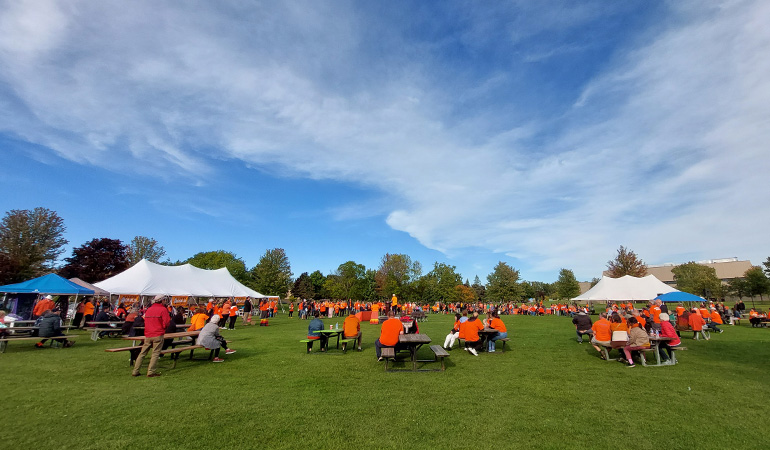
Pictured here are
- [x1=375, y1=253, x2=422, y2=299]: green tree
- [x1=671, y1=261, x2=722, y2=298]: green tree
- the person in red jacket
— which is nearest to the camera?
the person in red jacket

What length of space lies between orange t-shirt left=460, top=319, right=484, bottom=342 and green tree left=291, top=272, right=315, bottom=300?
66842 mm

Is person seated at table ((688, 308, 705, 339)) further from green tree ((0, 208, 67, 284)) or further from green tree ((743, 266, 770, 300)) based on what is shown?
green tree ((743, 266, 770, 300))

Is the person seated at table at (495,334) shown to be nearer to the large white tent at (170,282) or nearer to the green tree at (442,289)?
the large white tent at (170,282)

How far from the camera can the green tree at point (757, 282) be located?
174 ft

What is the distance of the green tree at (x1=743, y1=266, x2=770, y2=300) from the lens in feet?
174

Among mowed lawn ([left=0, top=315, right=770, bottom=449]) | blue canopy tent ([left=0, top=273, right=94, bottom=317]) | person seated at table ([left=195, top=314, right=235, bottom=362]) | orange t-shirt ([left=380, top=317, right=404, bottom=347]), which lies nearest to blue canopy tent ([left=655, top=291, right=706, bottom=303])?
mowed lawn ([left=0, top=315, right=770, bottom=449])

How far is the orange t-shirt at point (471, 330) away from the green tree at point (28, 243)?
40.3 m

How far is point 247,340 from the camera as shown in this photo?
14.1 m

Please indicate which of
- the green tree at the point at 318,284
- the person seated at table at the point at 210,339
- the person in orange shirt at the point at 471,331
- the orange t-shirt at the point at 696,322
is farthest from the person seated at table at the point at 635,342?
the green tree at the point at 318,284

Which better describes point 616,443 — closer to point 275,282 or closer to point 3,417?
point 3,417

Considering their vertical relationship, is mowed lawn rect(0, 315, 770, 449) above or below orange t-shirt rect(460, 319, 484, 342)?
below

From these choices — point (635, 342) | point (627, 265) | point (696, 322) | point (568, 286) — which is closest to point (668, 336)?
point (635, 342)

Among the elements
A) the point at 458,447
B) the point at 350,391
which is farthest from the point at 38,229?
the point at 458,447

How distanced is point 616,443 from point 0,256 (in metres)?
45.8
